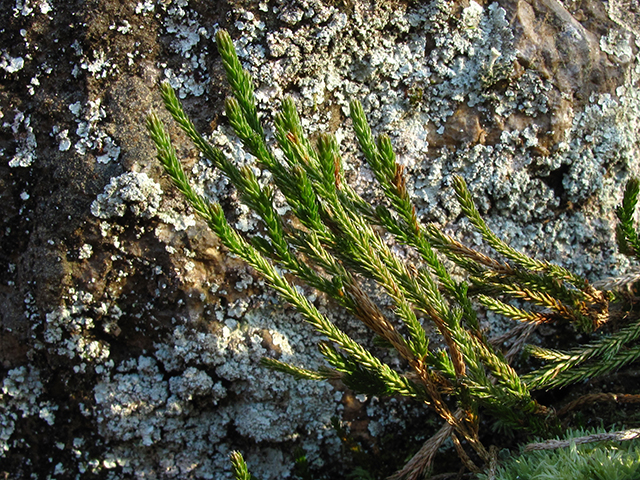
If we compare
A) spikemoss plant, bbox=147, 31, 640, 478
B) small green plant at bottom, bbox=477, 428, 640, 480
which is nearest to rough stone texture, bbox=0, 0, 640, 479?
spikemoss plant, bbox=147, 31, 640, 478

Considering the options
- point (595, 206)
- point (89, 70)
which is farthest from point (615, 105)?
point (89, 70)

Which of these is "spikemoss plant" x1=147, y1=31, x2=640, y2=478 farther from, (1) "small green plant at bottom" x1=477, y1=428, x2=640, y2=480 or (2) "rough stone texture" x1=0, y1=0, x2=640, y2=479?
(2) "rough stone texture" x1=0, y1=0, x2=640, y2=479

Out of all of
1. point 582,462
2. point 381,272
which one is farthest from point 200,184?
point 582,462

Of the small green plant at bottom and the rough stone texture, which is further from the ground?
the rough stone texture

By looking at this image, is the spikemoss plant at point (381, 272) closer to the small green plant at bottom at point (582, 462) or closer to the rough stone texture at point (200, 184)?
the small green plant at bottom at point (582, 462)

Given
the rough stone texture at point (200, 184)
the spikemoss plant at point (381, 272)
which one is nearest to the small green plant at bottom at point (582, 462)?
the spikemoss plant at point (381, 272)

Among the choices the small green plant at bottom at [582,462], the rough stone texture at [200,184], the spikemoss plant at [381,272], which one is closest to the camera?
the small green plant at bottom at [582,462]

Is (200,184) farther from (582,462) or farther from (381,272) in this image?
(582,462)

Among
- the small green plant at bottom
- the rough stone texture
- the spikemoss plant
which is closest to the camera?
the small green plant at bottom
